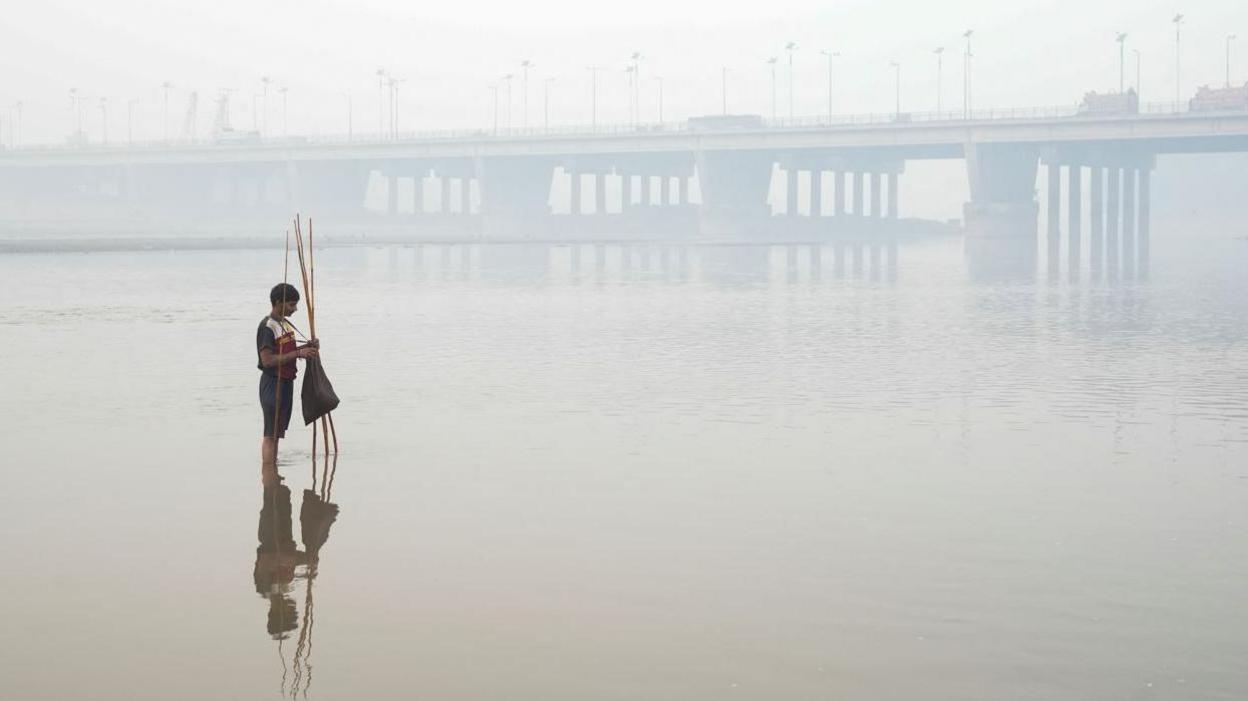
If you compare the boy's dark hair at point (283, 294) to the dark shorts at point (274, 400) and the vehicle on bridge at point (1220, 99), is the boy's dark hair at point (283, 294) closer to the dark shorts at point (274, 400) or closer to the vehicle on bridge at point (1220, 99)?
the dark shorts at point (274, 400)

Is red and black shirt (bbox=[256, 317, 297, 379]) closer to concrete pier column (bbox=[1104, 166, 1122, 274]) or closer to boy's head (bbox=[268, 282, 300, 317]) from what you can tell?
boy's head (bbox=[268, 282, 300, 317])

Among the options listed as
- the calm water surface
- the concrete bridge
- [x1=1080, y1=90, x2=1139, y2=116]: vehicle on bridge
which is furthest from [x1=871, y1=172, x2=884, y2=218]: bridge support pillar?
the calm water surface

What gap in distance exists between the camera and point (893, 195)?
196750 mm

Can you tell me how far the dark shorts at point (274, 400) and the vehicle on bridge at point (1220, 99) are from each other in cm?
12668

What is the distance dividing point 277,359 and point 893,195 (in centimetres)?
18722

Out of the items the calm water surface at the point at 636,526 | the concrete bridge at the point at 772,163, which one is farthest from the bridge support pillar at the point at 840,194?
the calm water surface at the point at 636,526

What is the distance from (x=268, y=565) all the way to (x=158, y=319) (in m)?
25.6

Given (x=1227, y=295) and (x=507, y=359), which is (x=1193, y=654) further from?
(x=1227, y=295)

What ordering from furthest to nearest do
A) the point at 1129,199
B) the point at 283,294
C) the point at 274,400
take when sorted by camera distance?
the point at 1129,199
the point at 274,400
the point at 283,294

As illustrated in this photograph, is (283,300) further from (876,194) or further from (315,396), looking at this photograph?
(876,194)

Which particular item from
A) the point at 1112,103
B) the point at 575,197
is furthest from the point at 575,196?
the point at 1112,103

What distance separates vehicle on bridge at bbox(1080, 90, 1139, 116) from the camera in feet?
448

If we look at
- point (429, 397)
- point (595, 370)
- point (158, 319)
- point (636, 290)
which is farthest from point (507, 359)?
point (636, 290)

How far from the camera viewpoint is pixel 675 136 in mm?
159000
